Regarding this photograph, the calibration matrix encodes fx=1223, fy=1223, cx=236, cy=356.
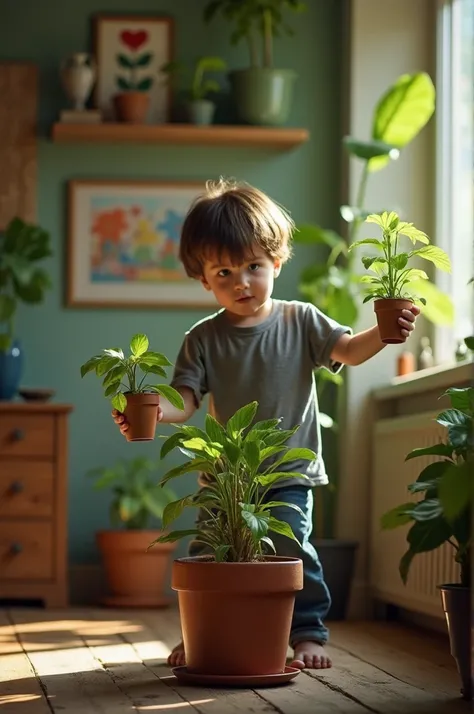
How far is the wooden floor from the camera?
2.30 m

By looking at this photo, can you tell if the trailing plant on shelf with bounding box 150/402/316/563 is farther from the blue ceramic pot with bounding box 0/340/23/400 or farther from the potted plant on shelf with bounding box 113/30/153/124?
the potted plant on shelf with bounding box 113/30/153/124

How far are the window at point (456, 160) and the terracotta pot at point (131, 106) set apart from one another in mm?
1100

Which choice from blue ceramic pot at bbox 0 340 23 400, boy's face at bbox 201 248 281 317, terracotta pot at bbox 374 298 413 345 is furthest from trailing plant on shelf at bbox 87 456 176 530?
terracotta pot at bbox 374 298 413 345

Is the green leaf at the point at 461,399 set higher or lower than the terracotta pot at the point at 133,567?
higher

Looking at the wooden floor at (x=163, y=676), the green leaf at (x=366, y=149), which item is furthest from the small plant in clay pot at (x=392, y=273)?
the green leaf at (x=366, y=149)

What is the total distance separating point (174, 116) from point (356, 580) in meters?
1.90

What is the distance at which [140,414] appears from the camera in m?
2.55

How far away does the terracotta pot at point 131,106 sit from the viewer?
4.59 meters

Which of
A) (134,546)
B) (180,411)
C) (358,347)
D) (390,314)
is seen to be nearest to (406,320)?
(390,314)

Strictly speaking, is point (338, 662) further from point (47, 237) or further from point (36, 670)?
point (47, 237)

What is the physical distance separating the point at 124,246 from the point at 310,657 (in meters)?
2.29

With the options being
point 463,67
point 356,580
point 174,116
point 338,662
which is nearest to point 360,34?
point 463,67

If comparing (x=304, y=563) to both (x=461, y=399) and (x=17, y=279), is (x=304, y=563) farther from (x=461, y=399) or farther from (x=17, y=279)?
(x=17, y=279)

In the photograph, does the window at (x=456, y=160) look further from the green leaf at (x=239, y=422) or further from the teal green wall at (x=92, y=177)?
the green leaf at (x=239, y=422)
